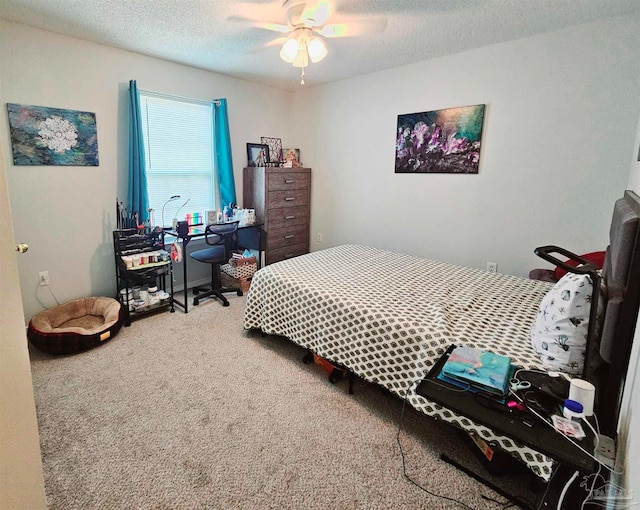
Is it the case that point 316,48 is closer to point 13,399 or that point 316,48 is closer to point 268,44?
point 268,44

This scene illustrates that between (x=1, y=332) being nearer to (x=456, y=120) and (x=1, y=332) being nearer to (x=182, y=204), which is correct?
(x=182, y=204)

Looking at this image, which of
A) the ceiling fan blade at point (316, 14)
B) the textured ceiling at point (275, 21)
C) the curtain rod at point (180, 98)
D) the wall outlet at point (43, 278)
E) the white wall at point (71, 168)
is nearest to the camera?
the ceiling fan blade at point (316, 14)

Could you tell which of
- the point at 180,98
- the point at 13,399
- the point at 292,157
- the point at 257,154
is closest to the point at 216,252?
the point at 257,154

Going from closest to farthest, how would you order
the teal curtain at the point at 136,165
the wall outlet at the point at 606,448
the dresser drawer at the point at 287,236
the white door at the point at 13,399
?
the white door at the point at 13,399 → the wall outlet at the point at 606,448 → the teal curtain at the point at 136,165 → the dresser drawer at the point at 287,236

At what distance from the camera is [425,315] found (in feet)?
6.26

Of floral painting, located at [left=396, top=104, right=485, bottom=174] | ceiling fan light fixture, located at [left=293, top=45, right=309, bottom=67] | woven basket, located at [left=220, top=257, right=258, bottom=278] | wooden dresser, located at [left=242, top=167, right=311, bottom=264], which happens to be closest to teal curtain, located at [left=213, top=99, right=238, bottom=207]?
wooden dresser, located at [left=242, top=167, right=311, bottom=264]

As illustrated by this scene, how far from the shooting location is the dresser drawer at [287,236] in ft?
13.3

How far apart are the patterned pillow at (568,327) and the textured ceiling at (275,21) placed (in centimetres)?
188

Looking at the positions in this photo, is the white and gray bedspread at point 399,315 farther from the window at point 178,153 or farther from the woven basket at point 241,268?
the window at point 178,153

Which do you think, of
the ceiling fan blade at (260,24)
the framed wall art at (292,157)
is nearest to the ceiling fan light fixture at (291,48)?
the ceiling fan blade at (260,24)

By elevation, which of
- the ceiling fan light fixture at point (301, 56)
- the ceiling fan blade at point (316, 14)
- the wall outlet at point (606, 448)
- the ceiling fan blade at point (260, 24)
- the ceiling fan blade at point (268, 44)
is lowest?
the wall outlet at point (606, 448)

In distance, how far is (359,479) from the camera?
151cm

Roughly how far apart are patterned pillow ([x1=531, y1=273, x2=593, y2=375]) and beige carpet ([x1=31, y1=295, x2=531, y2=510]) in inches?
23.0

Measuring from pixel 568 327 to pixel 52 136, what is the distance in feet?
12.1
